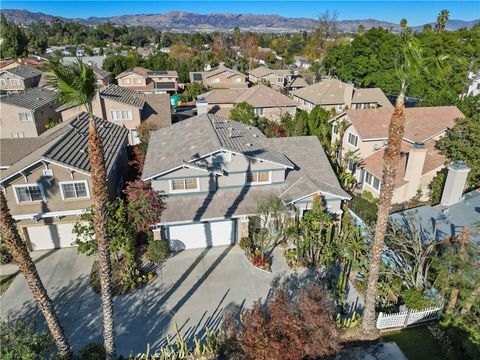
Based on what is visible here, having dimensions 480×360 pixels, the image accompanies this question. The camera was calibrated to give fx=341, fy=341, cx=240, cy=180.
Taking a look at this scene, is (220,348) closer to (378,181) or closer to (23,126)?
(378,181)

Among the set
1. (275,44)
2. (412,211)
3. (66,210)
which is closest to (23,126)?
(66,210)

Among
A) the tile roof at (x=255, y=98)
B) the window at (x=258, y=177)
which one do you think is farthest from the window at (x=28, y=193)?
the tile roof at (x=255, y=98)

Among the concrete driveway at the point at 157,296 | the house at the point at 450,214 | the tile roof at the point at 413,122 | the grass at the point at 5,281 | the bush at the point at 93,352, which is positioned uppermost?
the tile roof at the point at 413,122

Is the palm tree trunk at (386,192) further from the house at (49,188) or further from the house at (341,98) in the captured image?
the house at (341,98)

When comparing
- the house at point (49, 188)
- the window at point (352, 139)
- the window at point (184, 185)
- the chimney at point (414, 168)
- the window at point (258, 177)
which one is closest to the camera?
the house at point (49, 188)

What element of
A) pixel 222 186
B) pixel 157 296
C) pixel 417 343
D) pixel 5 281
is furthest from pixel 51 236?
pixel 417 343

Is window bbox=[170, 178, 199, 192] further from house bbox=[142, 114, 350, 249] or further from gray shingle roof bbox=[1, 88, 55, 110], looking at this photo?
gray shingle roof bbox=[1, 88, 55, 110]
